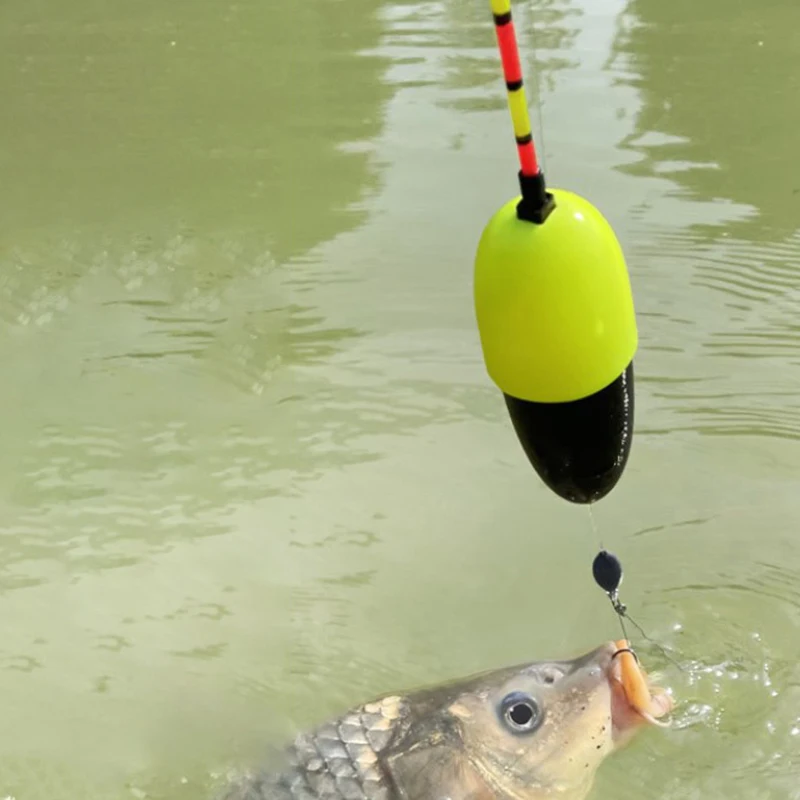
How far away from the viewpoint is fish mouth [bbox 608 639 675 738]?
1854 mm

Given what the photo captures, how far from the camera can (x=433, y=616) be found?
Answer: 92.1 inches

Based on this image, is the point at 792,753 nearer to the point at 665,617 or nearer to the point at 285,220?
the point at 665,617

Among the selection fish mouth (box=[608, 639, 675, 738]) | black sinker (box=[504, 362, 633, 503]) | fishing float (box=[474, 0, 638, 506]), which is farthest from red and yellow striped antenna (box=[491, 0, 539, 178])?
fish mouth (box=[608, 639, 675, 738])

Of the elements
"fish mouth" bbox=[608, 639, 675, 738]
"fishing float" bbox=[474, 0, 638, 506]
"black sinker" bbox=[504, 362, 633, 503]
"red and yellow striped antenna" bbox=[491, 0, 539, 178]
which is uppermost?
"red and yellow striped antenna" bbox=[491, 0, 539, 178]

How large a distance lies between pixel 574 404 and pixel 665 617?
3.50ft

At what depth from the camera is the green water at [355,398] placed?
7.40 ft

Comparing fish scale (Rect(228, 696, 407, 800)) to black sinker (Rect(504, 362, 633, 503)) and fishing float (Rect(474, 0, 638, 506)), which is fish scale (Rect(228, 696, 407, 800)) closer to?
black sinker (Rect(504, 362, 633, 503))

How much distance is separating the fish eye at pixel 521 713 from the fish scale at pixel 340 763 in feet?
0.64

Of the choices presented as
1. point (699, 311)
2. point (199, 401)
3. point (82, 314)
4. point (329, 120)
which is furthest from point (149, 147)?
point (699, 311)

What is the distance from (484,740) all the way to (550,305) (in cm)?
92

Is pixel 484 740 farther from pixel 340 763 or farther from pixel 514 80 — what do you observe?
pixel 514 80

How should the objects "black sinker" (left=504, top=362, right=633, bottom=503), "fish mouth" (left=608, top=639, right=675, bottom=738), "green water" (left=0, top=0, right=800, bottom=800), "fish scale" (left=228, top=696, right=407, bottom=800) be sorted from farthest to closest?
1. "green water" (left=0, top=0, right=800, bottom=800)
2. "fish mouth" (left=608, top=639, right=675, bottom=738)
3. "fish scale" (left=228, top=696, right=407, bottom=800)
4. "black sinker" (left=504, top=362, right=633, bottom=503)

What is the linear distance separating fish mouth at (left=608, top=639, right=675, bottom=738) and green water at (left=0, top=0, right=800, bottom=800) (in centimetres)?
21

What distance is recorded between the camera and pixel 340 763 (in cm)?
179
